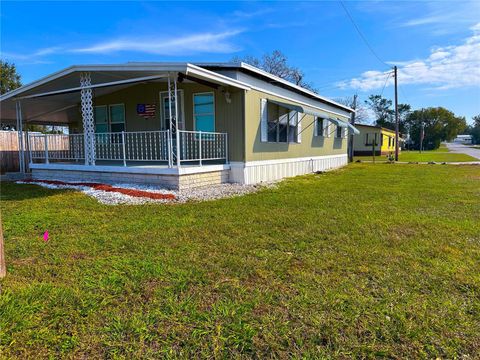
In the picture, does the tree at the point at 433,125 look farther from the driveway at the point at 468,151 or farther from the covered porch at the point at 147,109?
the covered porch at the point at 147,109

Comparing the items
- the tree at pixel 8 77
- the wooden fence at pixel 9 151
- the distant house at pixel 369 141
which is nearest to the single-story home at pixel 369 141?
the distant house at pixel 369 141

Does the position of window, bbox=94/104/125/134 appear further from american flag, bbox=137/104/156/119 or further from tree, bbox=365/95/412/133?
tree, bbox=365/95/412/133

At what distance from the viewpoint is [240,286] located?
2.83m

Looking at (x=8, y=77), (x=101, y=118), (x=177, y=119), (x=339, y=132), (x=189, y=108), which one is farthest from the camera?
(x=8, y=77)

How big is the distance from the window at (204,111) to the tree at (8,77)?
28.2 meters

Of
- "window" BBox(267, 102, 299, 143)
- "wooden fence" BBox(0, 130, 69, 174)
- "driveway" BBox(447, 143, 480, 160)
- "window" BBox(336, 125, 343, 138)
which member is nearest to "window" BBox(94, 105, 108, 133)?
"wooden fence" BBox(0, 130, 69, 174)

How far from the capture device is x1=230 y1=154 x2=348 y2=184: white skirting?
30.5 feet

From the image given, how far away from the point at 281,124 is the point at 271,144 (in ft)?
4.09

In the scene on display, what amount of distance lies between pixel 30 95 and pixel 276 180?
8.63 m

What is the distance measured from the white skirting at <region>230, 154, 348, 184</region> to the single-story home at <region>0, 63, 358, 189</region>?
Result: 0.03 m

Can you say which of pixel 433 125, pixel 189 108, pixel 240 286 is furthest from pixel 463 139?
pixel 240 286

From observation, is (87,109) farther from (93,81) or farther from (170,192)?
(170,192)

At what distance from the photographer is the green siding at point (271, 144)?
9.29 m

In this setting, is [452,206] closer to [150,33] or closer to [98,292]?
[98,292]
